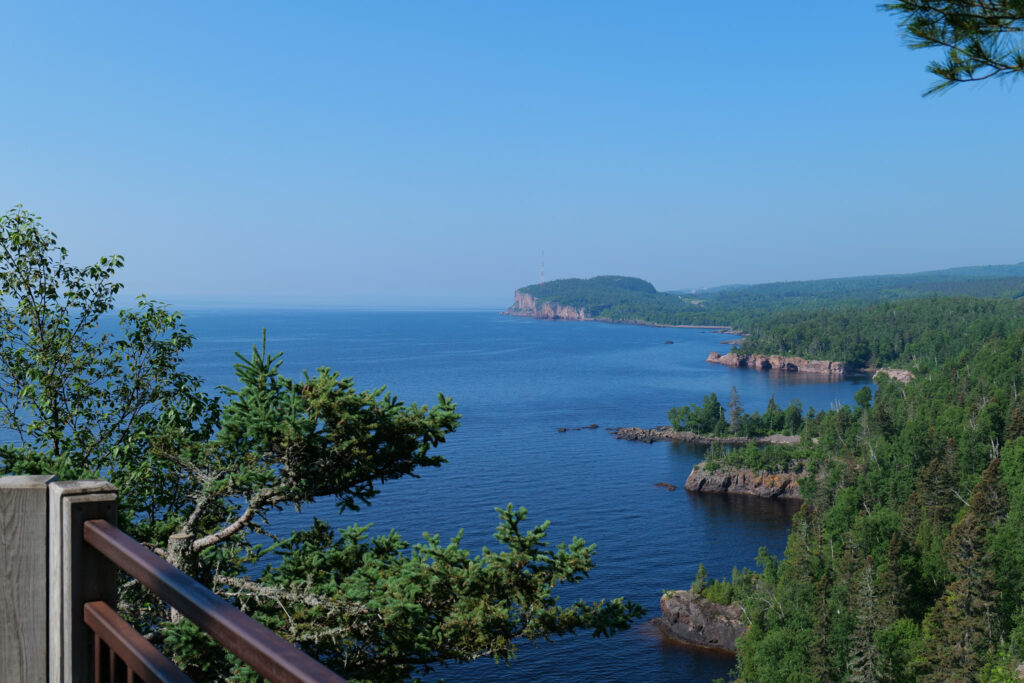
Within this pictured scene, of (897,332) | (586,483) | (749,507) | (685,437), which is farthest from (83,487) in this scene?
(897,332)

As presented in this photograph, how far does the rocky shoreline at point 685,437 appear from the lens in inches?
2702

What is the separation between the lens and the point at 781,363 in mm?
129500

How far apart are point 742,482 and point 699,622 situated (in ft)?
79.1

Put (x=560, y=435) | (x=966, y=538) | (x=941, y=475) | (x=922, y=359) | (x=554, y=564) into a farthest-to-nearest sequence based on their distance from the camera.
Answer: (x=922, y=359)
(x=560, y=435)
(x=941, y=475)
(x=966, y=538)
(x=554, y=564)

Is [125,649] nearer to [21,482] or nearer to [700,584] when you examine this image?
[21,482]

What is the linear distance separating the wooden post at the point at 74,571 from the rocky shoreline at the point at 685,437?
6679 centimetres

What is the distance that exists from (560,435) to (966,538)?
39337mm

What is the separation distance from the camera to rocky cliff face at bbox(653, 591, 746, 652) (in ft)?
107

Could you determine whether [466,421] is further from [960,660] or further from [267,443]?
[267,443]

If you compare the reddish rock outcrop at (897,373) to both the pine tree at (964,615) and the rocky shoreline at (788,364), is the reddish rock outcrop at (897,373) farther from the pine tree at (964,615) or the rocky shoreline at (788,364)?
the pine tree at (964,615)

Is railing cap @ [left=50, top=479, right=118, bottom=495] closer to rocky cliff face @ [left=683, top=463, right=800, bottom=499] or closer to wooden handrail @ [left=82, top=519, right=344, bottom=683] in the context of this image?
wooden handrail @ [left=82, top=519, right=344, bottom=683]

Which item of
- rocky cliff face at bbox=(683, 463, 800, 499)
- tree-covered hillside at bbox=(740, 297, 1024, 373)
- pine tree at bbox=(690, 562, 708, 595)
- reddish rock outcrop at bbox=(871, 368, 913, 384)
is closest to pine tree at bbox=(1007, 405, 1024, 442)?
rocky cliff face at bbox=(683, 463, 800, 499)

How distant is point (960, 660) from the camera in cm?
2623

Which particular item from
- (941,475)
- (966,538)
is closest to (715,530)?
(941,475)
